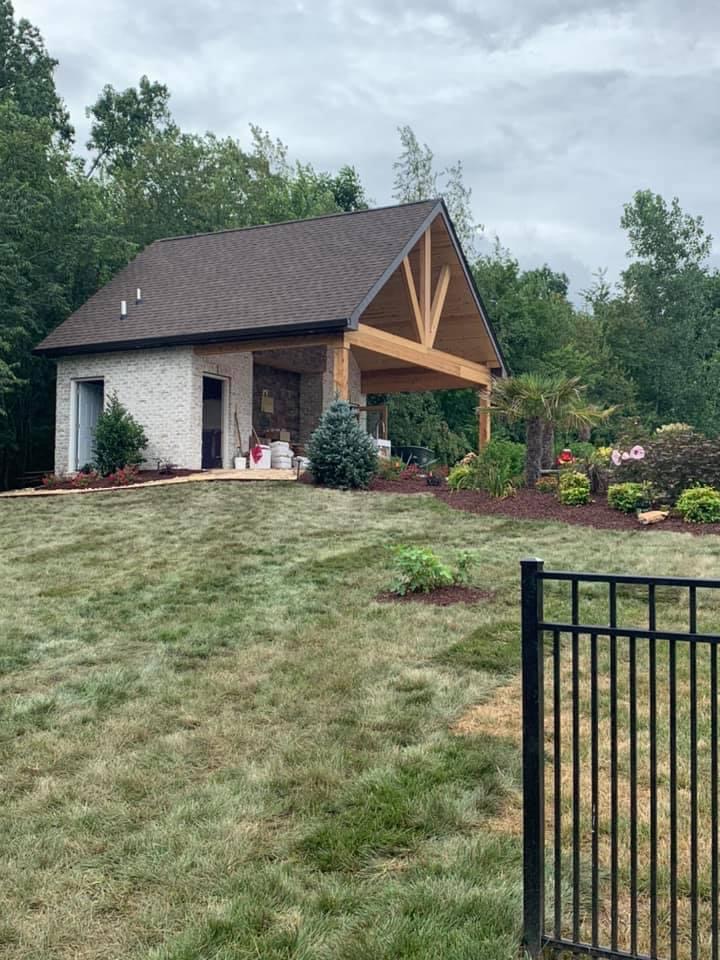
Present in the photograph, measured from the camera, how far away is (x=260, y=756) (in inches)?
185

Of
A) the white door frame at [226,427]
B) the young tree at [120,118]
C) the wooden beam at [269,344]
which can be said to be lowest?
the white door frame at [226,427]

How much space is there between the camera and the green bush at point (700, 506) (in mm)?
10977

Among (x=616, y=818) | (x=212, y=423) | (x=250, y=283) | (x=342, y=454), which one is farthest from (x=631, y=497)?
(x=212, y=423)

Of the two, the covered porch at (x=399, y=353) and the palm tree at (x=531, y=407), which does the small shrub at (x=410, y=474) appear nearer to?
the palm tree at (x=531, y=407)

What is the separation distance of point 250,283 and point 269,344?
2.52m

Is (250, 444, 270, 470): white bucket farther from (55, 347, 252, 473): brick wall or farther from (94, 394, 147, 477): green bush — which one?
(94, 394, 147, 477): green bush

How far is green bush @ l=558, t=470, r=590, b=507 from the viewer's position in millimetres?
12289

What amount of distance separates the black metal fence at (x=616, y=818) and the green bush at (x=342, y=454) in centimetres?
962

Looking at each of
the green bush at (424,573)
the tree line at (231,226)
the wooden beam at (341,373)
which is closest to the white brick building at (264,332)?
the wooden beam at (341,373)

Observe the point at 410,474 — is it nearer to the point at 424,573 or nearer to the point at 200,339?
the point at 200,339

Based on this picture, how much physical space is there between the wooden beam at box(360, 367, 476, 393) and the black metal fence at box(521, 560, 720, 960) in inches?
678

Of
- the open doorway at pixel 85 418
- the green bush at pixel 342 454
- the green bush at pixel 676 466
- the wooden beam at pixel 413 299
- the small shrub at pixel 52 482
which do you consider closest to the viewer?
the green bush at pixel 676 466

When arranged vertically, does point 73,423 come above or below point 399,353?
below

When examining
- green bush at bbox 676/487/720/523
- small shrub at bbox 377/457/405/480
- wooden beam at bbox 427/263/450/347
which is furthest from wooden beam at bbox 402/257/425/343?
green bush at bbox 676/487/720/523
